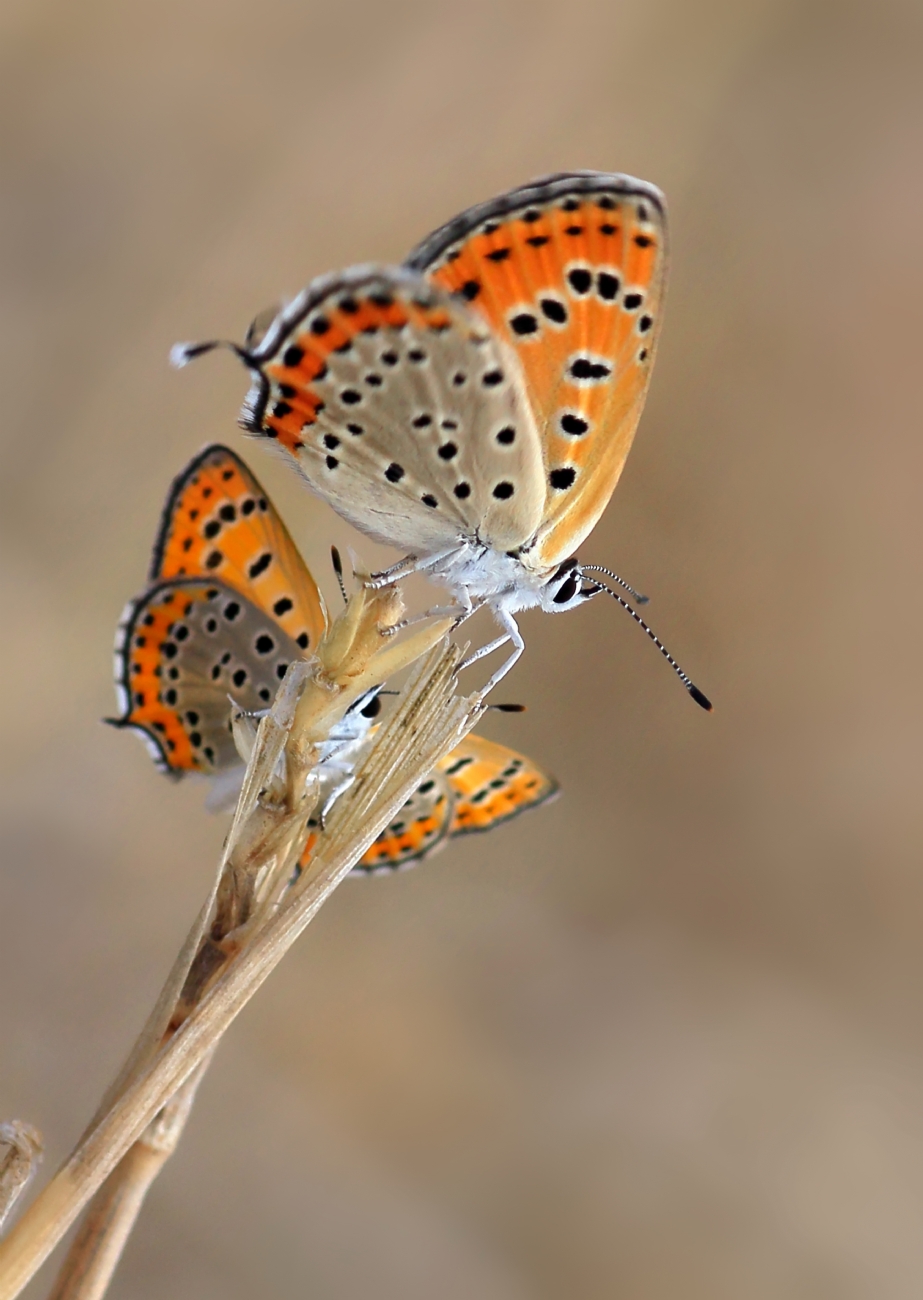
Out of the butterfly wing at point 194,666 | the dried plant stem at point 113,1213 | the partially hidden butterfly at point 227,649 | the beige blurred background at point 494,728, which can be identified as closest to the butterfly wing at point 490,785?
the partially hidden butterfly at point 227,649

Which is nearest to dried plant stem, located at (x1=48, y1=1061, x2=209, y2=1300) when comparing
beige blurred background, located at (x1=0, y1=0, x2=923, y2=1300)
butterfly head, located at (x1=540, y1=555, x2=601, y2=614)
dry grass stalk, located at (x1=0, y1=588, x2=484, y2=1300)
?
dry grass stalk, located at (x1=0, y1=588, x2=484, y2=1300)

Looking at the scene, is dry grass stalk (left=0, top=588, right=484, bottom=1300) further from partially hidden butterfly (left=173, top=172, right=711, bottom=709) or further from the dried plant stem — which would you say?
partially hidden butterfly (left=173, top=172, right=711, bottom=709)

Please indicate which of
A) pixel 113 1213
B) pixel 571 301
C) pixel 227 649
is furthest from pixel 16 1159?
pixel 571 301

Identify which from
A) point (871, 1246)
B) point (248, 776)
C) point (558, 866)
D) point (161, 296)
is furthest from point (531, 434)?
point (871, 1246)

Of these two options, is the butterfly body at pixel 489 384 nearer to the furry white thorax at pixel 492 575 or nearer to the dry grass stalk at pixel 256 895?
the furry white thorax at pixel 492 575

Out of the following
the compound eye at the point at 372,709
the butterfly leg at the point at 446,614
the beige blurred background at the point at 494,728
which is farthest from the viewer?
the beige blurred background at the point at 494,728

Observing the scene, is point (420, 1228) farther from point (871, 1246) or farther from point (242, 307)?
point (242, 307)

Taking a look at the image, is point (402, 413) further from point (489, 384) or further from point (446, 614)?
point (446, 614)
